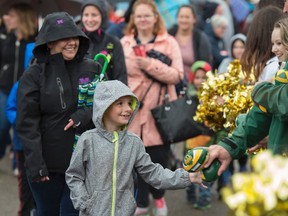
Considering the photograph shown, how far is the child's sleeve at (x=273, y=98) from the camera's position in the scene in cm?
443

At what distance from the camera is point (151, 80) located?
8320 mm

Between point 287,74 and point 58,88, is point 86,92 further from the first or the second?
point 287,74

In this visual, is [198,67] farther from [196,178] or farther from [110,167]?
[196,178]

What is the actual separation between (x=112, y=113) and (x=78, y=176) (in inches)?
19.1

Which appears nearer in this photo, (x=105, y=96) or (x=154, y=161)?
(x=105, y=96)

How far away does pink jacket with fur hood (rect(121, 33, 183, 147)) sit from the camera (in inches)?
323

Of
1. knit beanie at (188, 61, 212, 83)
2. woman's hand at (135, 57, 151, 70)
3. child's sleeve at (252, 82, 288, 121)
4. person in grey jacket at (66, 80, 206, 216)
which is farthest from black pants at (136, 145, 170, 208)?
child's sleeve at (252, 82, 288, 121)

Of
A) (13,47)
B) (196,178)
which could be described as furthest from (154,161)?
(13,47)

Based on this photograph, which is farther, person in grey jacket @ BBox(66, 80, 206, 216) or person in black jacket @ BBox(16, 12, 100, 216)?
person in black jacket @ BBox(16, 12, 100, 216)

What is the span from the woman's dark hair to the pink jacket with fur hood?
1857mm

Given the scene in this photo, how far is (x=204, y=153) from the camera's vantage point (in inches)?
189

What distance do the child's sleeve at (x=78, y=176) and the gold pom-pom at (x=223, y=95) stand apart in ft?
4.32

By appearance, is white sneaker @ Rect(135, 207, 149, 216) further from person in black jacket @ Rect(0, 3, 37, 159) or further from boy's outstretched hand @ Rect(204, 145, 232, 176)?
boy's outstretched hand @ Rect(204, 145, 232, 176)

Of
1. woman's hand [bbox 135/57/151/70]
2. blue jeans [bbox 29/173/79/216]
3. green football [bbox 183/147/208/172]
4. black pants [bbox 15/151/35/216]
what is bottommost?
black pants [bbox 15/151/35/216]
